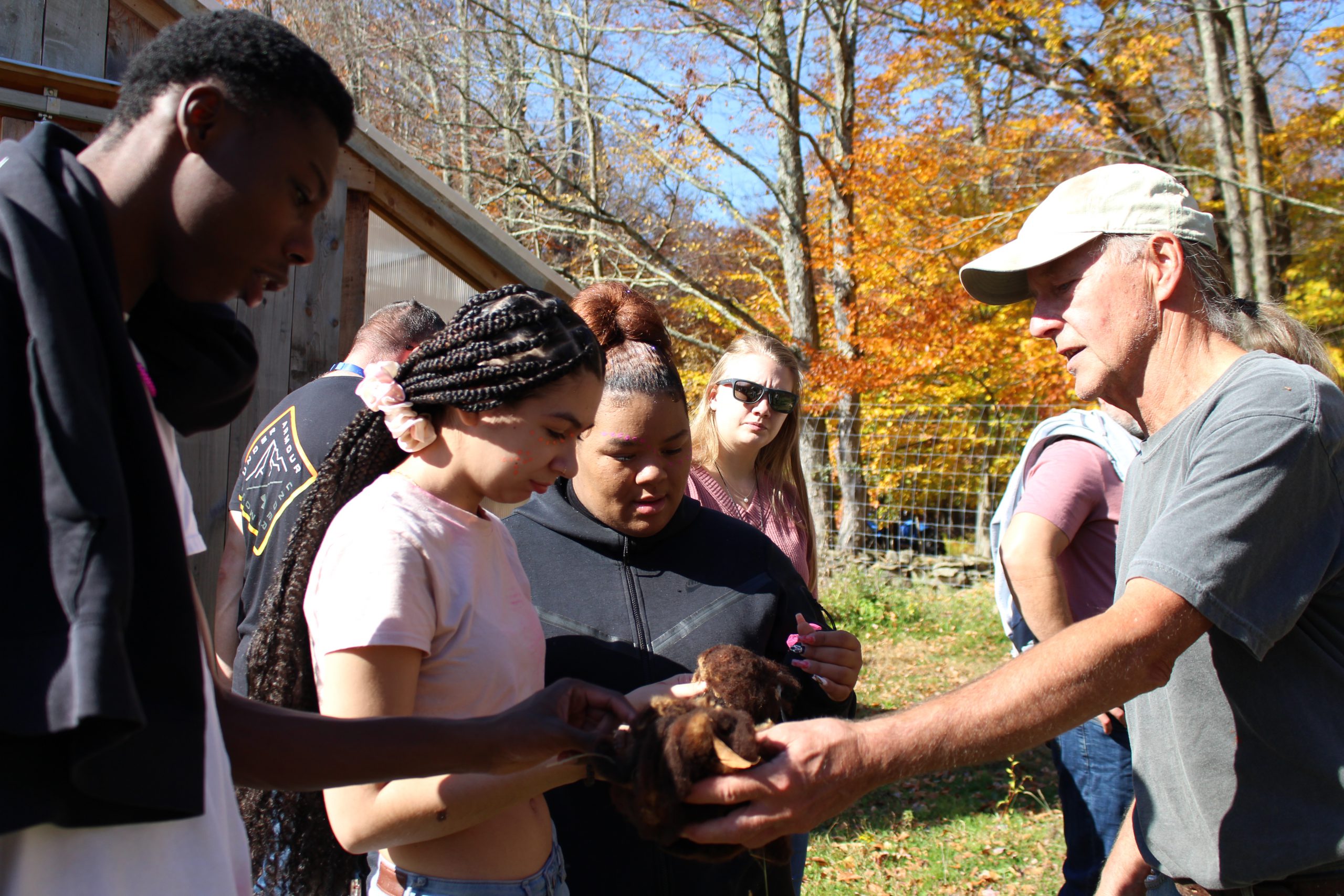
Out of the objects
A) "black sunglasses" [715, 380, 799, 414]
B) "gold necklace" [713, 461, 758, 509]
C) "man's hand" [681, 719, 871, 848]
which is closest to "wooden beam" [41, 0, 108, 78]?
"black sunglasses" [715, 380, 799, 414]

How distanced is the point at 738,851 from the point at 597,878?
71cm

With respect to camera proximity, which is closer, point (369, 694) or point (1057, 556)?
point (369, 694)

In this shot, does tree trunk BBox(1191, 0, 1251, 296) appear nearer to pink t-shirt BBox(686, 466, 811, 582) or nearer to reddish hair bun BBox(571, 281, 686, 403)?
pink t-shirt BBox(686, 466, 811, 582)

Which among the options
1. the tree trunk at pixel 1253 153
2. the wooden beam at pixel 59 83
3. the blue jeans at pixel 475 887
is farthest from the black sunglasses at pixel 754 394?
the tree trunk at pixel 1253 153

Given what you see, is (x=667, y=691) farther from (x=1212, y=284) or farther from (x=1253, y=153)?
(x=1253, y=153)

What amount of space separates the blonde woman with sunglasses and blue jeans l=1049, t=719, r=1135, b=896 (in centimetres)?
A: 126

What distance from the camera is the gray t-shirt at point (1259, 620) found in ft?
6.07

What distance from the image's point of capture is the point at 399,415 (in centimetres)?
205

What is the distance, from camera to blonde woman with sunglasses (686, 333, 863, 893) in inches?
166

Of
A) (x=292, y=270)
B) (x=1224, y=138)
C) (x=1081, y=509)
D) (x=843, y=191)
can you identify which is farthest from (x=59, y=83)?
(x=1224, y=138)

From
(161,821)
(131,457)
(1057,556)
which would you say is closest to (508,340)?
(131,457)

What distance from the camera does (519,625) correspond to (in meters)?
2.07

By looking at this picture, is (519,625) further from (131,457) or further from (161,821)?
(131,457)

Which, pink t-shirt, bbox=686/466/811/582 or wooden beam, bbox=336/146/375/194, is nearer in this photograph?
pink t-shirt, bbox=686/466/811/582
